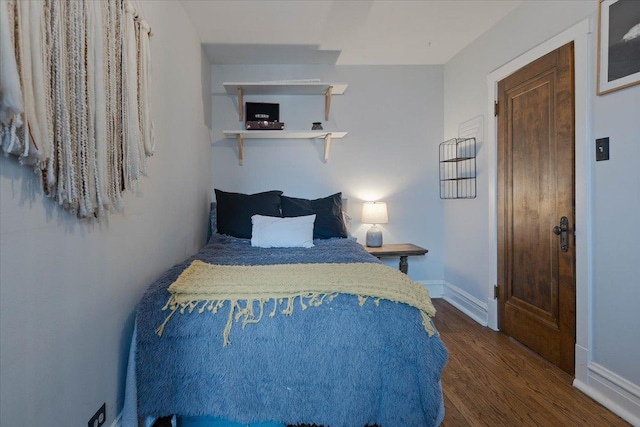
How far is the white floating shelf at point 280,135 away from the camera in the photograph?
9.82ft

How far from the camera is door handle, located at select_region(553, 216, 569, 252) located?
1.92m

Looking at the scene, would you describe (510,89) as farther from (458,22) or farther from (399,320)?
(399,320)

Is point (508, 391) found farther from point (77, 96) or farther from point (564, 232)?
point (77, 96)

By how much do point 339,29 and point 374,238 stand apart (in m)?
1.88

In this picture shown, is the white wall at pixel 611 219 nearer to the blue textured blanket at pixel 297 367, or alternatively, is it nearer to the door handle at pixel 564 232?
the door handle at pixel 564 232

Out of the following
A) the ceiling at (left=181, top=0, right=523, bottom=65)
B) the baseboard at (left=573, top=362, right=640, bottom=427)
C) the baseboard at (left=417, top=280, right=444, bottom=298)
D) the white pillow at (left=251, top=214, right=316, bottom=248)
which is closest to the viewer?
the baseboard at (left=573, top=362, right=640, bottom=427)

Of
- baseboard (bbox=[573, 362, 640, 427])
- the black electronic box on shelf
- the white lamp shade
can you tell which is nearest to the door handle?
baseboard (bbox=[573, 362, 640, 427])

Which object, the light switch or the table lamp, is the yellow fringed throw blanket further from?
the table lamp

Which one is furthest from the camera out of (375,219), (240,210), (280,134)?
(375,219)

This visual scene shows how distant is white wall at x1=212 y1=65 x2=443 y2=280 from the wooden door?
947 millimetres

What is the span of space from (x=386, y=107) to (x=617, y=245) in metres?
2.32

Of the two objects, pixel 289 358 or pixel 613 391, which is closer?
pixel 289 358

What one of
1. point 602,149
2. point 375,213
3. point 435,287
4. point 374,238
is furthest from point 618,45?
point 435,287

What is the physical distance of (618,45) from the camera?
1617 millimetres
